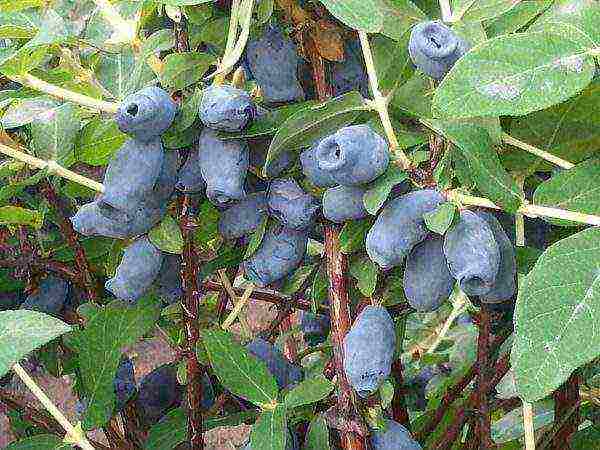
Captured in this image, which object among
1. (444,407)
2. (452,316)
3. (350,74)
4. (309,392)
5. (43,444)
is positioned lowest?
(452,316)

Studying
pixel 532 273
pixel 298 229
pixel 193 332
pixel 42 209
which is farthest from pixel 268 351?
pixel 532 273

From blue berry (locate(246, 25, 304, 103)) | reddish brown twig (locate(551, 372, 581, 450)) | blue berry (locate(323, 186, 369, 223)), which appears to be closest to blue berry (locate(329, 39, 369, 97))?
blue berry (locate(246, 25, 304, 103))

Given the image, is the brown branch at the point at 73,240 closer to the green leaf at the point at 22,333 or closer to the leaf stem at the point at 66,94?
the leaf stem at the point at 66,94

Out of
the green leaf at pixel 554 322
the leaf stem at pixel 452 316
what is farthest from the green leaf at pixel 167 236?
the leaf stem at pixel 452 316

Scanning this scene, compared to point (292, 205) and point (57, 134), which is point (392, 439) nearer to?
point (292, 205)

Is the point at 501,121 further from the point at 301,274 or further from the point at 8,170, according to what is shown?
the point at 8,170

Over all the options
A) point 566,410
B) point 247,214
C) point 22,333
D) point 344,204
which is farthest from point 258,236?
point 566,410
